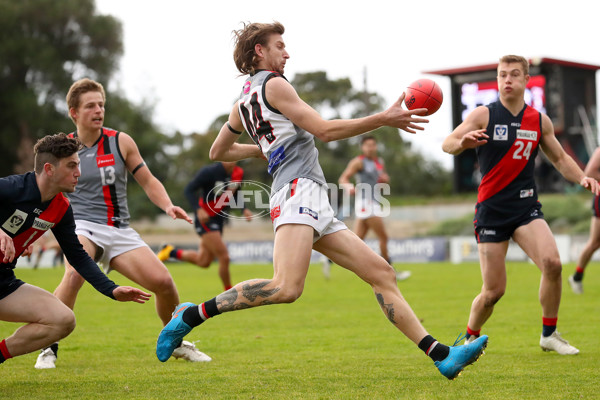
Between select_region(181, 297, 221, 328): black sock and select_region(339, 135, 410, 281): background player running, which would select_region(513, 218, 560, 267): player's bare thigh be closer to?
select_region(181, 297, 221, 328): black sock

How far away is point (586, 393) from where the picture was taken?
5.02 m

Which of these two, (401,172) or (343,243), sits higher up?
(343,243)

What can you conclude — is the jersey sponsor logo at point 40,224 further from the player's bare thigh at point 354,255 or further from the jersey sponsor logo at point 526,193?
the jersey sponsor logo at point 526,193

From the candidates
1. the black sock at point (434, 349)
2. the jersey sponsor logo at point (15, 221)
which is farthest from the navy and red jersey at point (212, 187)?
the black sock at point (434, 349)

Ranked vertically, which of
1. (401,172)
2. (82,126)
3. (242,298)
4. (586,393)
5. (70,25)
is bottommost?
(401,172)

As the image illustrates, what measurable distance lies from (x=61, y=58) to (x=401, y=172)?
24.5 meters

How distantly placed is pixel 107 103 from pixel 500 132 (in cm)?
4623

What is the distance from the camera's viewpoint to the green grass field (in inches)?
210

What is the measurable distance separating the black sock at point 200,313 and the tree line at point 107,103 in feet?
118

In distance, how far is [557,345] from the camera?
6.69 m

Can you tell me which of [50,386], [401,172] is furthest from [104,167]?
[401,172]

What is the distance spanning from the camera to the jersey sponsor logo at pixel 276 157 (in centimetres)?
538

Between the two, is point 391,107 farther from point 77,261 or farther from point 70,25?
point 70,25

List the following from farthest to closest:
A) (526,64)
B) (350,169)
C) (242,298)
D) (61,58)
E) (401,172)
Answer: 1. (401,172)
2. (61,58)
3. (350,169)
4. (526,64)
5. (242,298)
